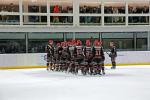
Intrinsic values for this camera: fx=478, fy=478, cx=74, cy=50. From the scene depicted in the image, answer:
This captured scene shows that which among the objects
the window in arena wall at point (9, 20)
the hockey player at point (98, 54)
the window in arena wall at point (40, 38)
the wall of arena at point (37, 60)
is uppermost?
the window in arena wall at point (9, 20)

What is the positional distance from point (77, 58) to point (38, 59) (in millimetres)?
5040

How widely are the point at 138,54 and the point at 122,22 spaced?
13.2 metres

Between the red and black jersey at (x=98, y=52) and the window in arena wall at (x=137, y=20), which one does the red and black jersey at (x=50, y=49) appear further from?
the window in arena wall at (x=137, y=20)

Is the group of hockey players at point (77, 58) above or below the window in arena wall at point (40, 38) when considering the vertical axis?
below

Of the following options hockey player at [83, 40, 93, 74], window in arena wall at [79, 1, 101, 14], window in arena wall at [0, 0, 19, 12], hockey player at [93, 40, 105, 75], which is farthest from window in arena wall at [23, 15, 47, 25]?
hockey player at [93, 40, 105, 75]

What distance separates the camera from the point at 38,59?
24812mm

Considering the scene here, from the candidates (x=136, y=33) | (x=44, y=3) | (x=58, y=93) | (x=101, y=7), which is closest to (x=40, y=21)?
(x=44, y=3)

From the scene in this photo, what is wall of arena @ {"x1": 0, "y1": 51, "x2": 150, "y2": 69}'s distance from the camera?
2389 cm

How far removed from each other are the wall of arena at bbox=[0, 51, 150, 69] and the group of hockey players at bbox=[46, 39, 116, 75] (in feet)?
4.56

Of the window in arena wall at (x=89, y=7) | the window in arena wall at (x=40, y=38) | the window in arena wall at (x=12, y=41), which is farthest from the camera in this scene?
the window in arena wall at (x=89, y=7)

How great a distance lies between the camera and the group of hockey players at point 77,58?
19.4 meters

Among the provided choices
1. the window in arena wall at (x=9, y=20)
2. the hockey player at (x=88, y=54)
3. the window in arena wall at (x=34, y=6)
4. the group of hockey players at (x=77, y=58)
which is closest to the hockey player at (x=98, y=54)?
the group of hockey players at (x=77, y=58)

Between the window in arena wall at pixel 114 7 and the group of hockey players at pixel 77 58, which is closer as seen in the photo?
the group of hockey players at pixel 77 58

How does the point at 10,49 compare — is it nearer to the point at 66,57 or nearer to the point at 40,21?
the point at 40,21
